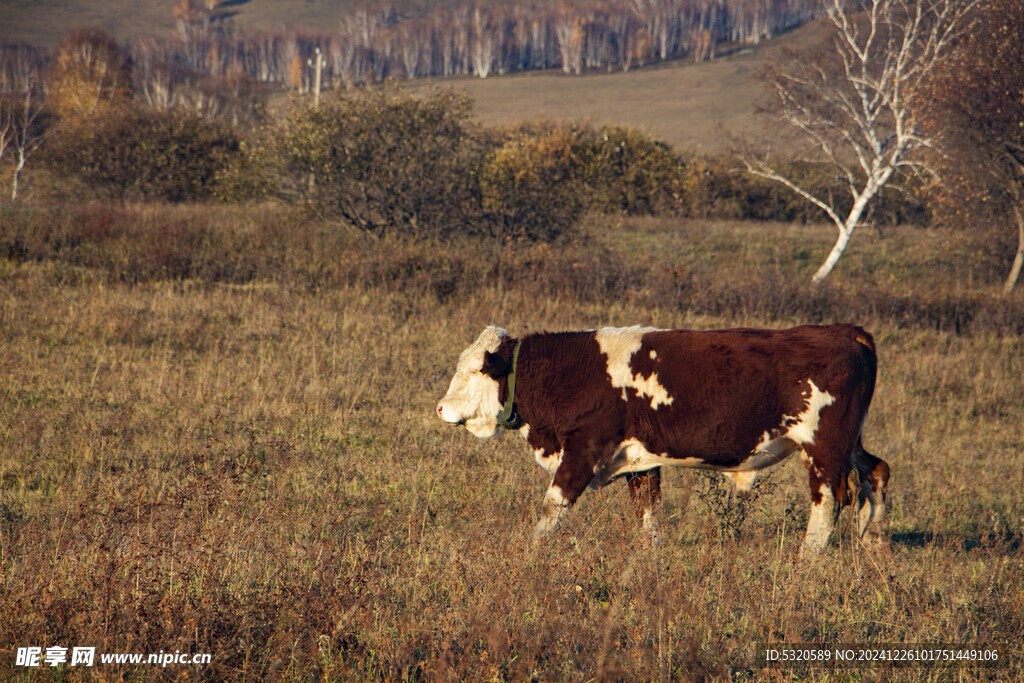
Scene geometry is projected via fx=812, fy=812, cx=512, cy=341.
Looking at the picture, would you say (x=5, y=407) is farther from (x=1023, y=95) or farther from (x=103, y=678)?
(x=1023, y=95)

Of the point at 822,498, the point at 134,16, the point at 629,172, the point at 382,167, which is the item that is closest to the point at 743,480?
the point at 822,498

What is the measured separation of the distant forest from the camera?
121 meters

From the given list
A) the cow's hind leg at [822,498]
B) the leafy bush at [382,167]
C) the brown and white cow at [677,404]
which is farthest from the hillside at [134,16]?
the cow's hind leg at [822,498]

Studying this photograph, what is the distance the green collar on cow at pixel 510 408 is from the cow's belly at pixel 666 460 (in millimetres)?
714

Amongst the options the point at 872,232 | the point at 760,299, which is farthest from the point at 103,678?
the point at 872,232

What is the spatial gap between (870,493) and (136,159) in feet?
90.6

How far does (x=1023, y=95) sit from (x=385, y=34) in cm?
13475

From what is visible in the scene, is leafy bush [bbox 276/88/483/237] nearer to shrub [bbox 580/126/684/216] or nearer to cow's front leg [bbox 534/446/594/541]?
shrub [bbox 580/126/684/216]

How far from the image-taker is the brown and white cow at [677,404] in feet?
18.1

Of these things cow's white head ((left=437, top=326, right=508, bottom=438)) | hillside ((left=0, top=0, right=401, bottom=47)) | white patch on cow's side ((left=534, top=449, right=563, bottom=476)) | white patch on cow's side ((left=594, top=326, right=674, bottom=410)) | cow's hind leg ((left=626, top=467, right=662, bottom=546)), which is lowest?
hillside ((left=0, top=0, right=401, bottom=47))

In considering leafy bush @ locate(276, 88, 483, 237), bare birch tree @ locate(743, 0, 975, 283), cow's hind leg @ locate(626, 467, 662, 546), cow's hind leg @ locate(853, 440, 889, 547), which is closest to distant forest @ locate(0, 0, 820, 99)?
bare birch tree @ locate(743, 0, 975, 283)

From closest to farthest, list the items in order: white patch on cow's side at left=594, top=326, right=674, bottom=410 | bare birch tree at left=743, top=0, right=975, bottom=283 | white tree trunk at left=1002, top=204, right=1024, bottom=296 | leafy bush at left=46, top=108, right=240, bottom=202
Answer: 1. white patch on cow's side at left=594, top=326, right=674, bottom=410
2. bare birch tree at left=743, top=0, right=975, bottom=283
3. white tree trunk at left=1002, top=204, right=1024, bottom=296
4. leafy bush at left=46, top=108, right=240, bottom=202

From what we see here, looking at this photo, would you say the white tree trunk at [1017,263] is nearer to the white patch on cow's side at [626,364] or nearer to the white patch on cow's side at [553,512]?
the white patch on cow's side at [626,364]

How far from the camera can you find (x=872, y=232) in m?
28.0
